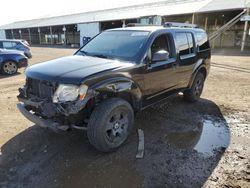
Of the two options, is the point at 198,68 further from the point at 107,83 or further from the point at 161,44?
the point at 107,83

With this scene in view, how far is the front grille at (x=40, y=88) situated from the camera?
3289 millimetres

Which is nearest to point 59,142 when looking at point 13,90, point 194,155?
point 194,155

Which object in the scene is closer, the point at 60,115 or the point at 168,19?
the point at 60,115

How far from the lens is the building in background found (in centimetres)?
2308

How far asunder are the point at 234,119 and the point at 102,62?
324cm

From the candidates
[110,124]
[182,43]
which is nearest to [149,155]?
[110,124]

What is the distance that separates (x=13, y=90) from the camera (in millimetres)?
7289

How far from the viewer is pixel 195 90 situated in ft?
19.4

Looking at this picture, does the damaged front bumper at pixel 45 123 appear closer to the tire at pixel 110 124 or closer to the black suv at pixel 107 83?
the black suv at pixel 107 83

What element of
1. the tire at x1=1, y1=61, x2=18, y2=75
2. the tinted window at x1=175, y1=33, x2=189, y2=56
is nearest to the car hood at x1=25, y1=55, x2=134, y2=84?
the tinted window at x1=175, y1=33, x2=189, y2=56

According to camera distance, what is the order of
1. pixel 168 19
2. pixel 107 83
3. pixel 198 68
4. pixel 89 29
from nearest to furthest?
pixel 107 83 < pixel 198 68 < pixel 168 19 < pixel 89 29

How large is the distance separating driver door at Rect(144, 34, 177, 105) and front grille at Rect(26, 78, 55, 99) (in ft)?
5.26

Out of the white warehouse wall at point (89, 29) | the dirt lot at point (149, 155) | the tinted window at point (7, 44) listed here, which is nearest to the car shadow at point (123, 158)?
the dirt lot at point (149, 155)

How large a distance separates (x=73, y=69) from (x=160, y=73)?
1.70 metres
